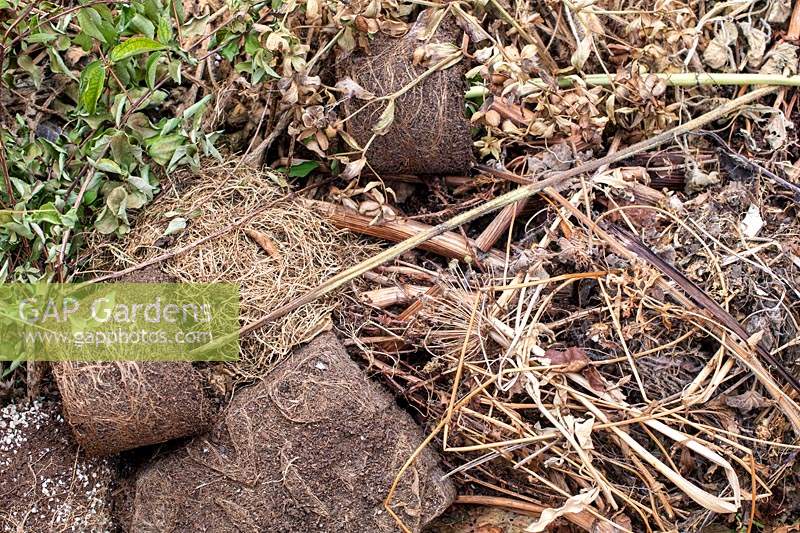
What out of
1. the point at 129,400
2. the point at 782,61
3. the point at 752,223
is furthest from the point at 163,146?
the point at 782,61

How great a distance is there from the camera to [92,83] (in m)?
1.80

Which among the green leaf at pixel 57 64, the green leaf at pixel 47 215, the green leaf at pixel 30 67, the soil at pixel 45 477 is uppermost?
the green leaf at pixel 57 64

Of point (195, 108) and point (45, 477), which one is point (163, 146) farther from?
point (45, 477)

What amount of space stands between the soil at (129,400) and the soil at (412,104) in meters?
0.69

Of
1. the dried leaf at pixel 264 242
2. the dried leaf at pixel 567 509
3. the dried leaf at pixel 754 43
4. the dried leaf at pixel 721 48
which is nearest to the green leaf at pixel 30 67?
the dried leaf at pixel 264 242

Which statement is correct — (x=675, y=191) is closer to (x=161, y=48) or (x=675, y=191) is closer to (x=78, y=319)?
(x=161, y=48)

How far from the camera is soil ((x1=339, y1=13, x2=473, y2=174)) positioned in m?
1.90

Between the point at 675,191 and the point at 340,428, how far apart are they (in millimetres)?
989

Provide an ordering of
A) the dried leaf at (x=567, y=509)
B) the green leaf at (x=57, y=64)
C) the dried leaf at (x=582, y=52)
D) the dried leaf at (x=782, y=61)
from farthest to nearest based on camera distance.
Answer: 1. the dried leaf at (x=782, y=61)
2. the dried leaf at (x=582, y=52)
3. the green leaf at (x=57, y=64)
4. the dried leaf at (x=567, y=509)

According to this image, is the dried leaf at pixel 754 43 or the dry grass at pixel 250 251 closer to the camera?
the dry grass at pixel 250 251

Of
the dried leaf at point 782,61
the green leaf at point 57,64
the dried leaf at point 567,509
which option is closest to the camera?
the dried leaf at point 567,509

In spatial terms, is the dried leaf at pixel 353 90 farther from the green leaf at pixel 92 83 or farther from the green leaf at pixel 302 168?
the green leaf at pixel 92 83

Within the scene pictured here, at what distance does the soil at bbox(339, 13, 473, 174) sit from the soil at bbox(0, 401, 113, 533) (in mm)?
976

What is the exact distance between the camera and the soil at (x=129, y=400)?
5.83 feet
